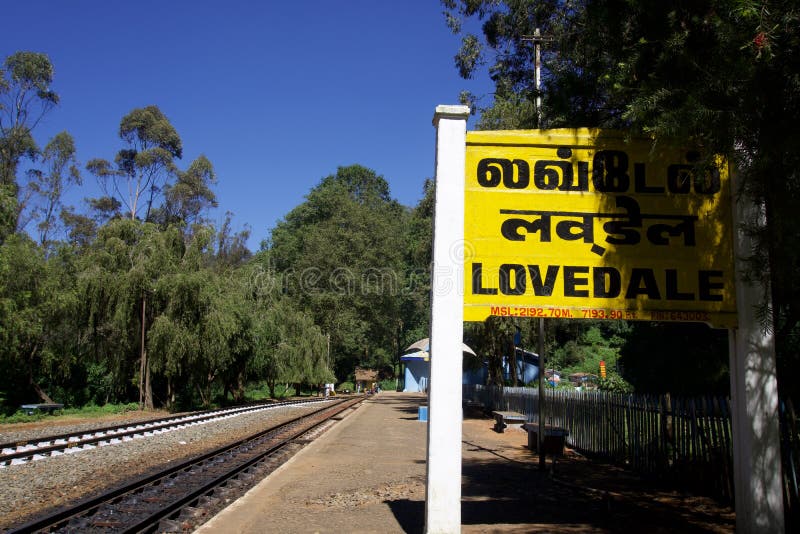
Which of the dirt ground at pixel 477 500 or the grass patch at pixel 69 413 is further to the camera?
the grass patch at pixel 69 413

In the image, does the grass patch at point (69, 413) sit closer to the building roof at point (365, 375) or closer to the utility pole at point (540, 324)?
the utility pole at point (540, 324)

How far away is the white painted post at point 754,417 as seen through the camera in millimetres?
5859

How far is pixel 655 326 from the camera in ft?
44.5

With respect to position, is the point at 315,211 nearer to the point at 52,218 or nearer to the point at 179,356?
the point at 52,218

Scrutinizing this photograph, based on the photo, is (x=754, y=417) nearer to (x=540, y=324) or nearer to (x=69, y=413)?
(x=540, y=324)

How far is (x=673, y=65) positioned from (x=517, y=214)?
211 centimetres

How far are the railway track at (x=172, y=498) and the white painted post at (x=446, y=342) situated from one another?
11.1 feet

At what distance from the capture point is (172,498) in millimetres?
8523

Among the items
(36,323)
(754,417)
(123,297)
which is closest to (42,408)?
(36,323)

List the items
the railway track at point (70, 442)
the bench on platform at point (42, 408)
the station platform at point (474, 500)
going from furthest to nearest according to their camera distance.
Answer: the bench on platform at point (42, 408) < the railway track at point (70, 442) < the station platform at point (474, 500)

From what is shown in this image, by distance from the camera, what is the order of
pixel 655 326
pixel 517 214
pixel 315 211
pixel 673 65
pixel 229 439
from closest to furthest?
1. pixel 673 65
2. pixel 517 214
3. pixel 655 326
4. pixel 229 439
5. pixel 315 211

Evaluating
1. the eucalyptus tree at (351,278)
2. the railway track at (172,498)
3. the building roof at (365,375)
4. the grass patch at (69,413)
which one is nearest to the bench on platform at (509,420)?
the railway track at (172,498)

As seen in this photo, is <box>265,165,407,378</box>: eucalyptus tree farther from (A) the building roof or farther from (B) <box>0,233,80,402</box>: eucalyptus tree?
(B) <box>0,233,80,402</box>: eucalyptus tree

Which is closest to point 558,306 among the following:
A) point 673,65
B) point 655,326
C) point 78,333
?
point 673,65
